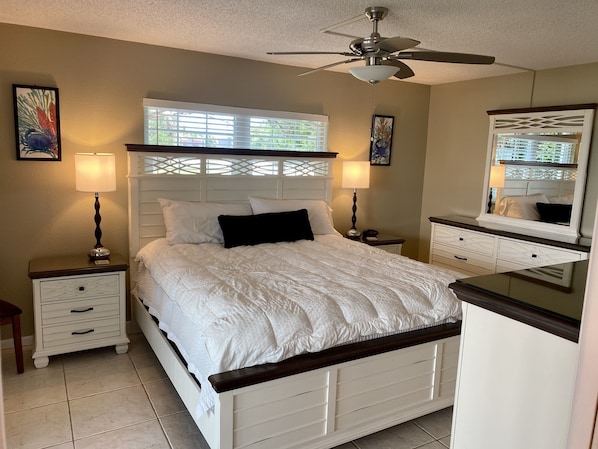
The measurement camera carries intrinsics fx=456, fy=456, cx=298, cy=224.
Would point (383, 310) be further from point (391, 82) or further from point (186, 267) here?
point (391, 82)

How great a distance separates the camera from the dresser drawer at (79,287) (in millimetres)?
3186

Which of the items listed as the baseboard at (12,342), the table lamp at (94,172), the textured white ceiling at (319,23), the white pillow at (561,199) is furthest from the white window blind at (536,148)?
the baseboard at (12,342)

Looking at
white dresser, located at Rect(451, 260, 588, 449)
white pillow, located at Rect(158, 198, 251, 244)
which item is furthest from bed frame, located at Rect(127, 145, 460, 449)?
white dresser, located at Rect(451, 260, 588, 449)

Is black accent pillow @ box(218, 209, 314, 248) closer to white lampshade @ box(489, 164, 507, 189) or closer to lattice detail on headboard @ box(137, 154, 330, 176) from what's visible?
lattice detail on headboard @ box(137, 154, 330, 176)

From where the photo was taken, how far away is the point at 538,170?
4.30 meters

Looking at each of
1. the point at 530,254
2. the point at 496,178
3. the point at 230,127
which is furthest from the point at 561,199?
the point at 230,127

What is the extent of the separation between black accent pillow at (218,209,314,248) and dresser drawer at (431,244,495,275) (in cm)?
169

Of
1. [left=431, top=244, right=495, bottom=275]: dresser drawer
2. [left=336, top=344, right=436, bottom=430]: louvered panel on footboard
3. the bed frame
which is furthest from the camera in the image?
[left=431, top=244, right=495, bottom=275]: dresser drawer

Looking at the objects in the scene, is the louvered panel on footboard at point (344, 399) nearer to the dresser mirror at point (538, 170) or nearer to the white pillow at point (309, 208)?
the white pillow at point (309, 208)

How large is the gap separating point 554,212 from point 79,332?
13.5 ft

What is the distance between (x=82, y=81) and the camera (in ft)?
11.6

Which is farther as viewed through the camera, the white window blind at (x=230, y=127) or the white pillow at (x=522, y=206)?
the white pillow at (x=522, y=206)

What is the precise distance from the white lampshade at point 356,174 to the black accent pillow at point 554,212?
1.66 meters

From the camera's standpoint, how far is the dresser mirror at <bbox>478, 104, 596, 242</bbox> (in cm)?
397
